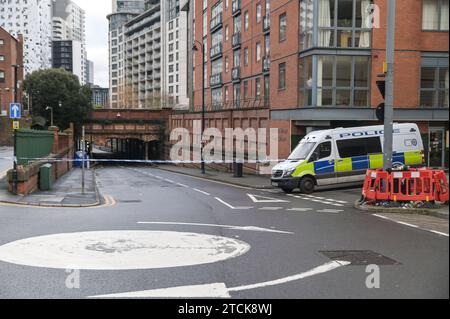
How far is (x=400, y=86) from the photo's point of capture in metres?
27.5

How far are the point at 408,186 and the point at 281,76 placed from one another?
1761 centimetres

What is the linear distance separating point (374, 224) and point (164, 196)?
A: 10299mm

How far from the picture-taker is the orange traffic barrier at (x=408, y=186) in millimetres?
15344

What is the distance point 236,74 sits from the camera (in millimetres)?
46781

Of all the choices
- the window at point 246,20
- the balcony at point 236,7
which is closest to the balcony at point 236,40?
the window at point 246,20

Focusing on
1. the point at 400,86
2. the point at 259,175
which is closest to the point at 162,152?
the point at 259,175

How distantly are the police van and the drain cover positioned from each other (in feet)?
41.3

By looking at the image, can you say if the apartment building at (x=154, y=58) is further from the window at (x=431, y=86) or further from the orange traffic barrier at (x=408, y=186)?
the orange traffic barrier at (x=408, y=186)

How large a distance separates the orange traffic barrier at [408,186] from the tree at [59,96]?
208ft

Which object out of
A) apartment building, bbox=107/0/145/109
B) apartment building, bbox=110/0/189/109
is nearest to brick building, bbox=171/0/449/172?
apartment building, bbox=110/0/189/109

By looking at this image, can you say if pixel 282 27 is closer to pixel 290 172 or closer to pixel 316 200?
pixel 290 172

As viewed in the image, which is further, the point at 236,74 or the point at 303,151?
the point at 236,74

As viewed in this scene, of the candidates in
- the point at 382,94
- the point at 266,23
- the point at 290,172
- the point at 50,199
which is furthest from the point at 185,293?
the point at 266,23
